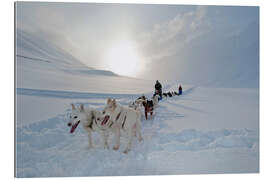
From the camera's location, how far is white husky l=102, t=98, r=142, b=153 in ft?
7.05

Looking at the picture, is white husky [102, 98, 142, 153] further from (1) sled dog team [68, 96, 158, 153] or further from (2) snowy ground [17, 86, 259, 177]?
(2) snowy ground [17, 86, 259, 177]

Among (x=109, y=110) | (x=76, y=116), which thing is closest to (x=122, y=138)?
(x=109, y=110)

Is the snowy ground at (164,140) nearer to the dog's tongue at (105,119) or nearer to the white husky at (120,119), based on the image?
the white husky at (120,119)

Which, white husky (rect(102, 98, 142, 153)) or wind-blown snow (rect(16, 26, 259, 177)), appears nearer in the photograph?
white husky (rect(102, 98, 142, 153))

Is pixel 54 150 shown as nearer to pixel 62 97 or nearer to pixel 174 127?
pixel 62 97

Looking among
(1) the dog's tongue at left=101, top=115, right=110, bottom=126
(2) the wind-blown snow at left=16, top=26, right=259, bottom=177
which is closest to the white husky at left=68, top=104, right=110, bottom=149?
(1) the dog's tongue at left=101, top=115, right=110, bottom=126

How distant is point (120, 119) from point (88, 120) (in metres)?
0.34

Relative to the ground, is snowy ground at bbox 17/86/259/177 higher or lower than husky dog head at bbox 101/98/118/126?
lower

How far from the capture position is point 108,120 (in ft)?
7.15

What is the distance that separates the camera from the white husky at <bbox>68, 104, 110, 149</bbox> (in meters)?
2.18

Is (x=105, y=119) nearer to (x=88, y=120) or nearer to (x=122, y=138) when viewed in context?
(x=88, y=120)

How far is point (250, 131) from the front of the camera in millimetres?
2609
